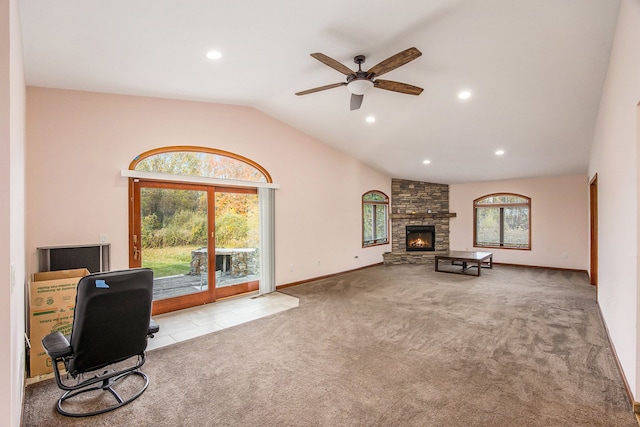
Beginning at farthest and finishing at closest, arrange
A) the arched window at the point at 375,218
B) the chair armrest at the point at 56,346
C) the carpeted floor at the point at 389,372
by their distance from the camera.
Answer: the arched window at the point at 375,218 < the carpeted floor at the point at 389,372 < the chair armrest at the point at 56,346

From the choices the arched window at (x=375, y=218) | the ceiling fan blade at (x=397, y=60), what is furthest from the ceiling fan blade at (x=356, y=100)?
the arched window at (x=375, y=218)

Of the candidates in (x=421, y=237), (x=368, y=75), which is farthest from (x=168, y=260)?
(x=421, y=237)

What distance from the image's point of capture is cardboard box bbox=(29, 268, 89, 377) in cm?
286

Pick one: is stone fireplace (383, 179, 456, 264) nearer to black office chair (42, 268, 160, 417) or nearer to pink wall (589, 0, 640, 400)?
pink wall (589, 0, 640, 400)

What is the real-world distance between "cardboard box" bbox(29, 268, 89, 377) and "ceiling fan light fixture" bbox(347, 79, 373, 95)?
11.0ft

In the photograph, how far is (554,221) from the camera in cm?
802

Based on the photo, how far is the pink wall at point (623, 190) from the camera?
230 centimetres

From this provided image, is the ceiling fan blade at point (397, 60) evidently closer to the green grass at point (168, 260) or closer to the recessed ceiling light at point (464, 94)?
the recessed ceiling light at point (464, 94)

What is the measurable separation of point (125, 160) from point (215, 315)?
240 cm

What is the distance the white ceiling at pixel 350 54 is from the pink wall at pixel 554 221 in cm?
301

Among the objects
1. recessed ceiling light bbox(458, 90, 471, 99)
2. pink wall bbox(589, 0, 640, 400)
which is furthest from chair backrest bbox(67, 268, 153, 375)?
recessed ceiling light bbox(458, 90, 471, 99)

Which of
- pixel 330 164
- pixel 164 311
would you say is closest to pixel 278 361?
pixel 164 311

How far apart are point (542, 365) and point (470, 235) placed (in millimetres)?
6781

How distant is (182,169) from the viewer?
473 centimetres
